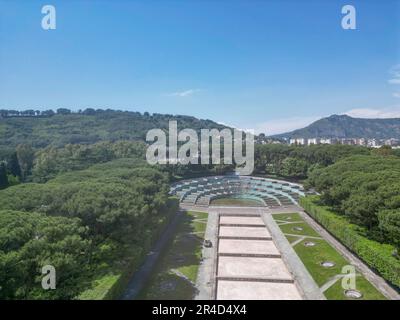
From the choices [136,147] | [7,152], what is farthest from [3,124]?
[136,147]

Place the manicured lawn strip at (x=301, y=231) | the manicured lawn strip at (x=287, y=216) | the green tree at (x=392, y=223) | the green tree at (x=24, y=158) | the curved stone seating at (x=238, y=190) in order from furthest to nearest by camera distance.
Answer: the green tree at (x=24, y=158) → the curved stone seating at (x=238, y=190) → the manicured lawn strip at (x=287, y=216) → the manicured lawn strip at (x=301, y=231) → the green tree at (x=392, y=223)

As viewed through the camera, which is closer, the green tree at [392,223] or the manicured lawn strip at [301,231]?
the green tree at [392,223]

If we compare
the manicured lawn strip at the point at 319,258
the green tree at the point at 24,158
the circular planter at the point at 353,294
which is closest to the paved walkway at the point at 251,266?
the manicured lawn strip at the point at 319,258

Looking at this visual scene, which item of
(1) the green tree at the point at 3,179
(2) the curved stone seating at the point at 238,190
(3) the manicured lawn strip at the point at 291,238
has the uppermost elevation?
(1) the green tree at the point at 3,179

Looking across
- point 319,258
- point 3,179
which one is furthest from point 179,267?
point 3,179

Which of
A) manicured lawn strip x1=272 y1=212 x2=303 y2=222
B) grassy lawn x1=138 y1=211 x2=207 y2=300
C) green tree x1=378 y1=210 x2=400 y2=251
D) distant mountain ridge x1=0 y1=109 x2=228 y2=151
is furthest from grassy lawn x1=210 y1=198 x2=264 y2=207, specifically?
distant mountain ridge x1=0 y1=109 x2=228 y2=151

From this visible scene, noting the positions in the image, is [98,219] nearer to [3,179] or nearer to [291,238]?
[291,238]

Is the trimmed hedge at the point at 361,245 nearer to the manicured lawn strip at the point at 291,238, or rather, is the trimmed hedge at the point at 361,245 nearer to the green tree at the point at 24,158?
the manicured lawn strip at the point at 291,238

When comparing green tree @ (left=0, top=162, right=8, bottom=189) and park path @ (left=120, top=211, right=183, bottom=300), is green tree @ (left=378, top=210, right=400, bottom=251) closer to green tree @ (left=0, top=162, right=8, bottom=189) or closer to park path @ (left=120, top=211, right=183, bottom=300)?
park path @ (left=120, top=211, right=183, bottom=300)
